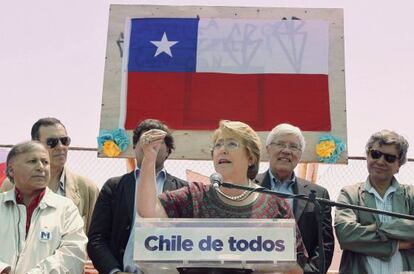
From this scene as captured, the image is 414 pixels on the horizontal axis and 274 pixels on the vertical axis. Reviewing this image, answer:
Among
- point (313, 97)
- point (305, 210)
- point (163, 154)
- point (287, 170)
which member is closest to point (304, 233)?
point (305, 210)

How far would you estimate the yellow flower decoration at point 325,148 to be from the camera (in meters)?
6.06

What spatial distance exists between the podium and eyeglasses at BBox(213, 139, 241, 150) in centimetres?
66

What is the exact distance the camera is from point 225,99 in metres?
6.56

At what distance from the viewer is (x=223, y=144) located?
330 cm

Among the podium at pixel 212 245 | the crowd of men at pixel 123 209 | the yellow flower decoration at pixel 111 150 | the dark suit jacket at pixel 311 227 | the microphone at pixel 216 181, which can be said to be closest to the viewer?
the podium at pixel 212 245

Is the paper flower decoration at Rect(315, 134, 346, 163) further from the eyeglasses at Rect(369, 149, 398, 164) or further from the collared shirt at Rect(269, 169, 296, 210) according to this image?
the collared shirt at Rect(269, 169, 296, 210)

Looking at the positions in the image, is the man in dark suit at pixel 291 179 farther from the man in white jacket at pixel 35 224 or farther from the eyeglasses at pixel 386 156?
the man in white jacket at pixel 35 224

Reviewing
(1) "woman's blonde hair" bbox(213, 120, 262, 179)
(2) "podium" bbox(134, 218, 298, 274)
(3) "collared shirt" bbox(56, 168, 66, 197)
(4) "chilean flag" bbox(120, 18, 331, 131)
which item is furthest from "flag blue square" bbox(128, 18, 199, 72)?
(2) "podium" bbox(134, 218, 298, 274)

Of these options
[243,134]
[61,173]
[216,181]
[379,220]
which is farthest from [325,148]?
[216,181]

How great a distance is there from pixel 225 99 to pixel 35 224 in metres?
3.19

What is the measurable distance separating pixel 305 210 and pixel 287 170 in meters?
0.31

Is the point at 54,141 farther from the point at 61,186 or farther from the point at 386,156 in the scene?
the point at 386,156

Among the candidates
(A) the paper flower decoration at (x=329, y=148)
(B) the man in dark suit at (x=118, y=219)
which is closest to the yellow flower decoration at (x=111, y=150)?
(B) the man in dark suit at (x=118, y=219)

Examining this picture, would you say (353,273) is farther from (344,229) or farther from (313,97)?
(313,97)
